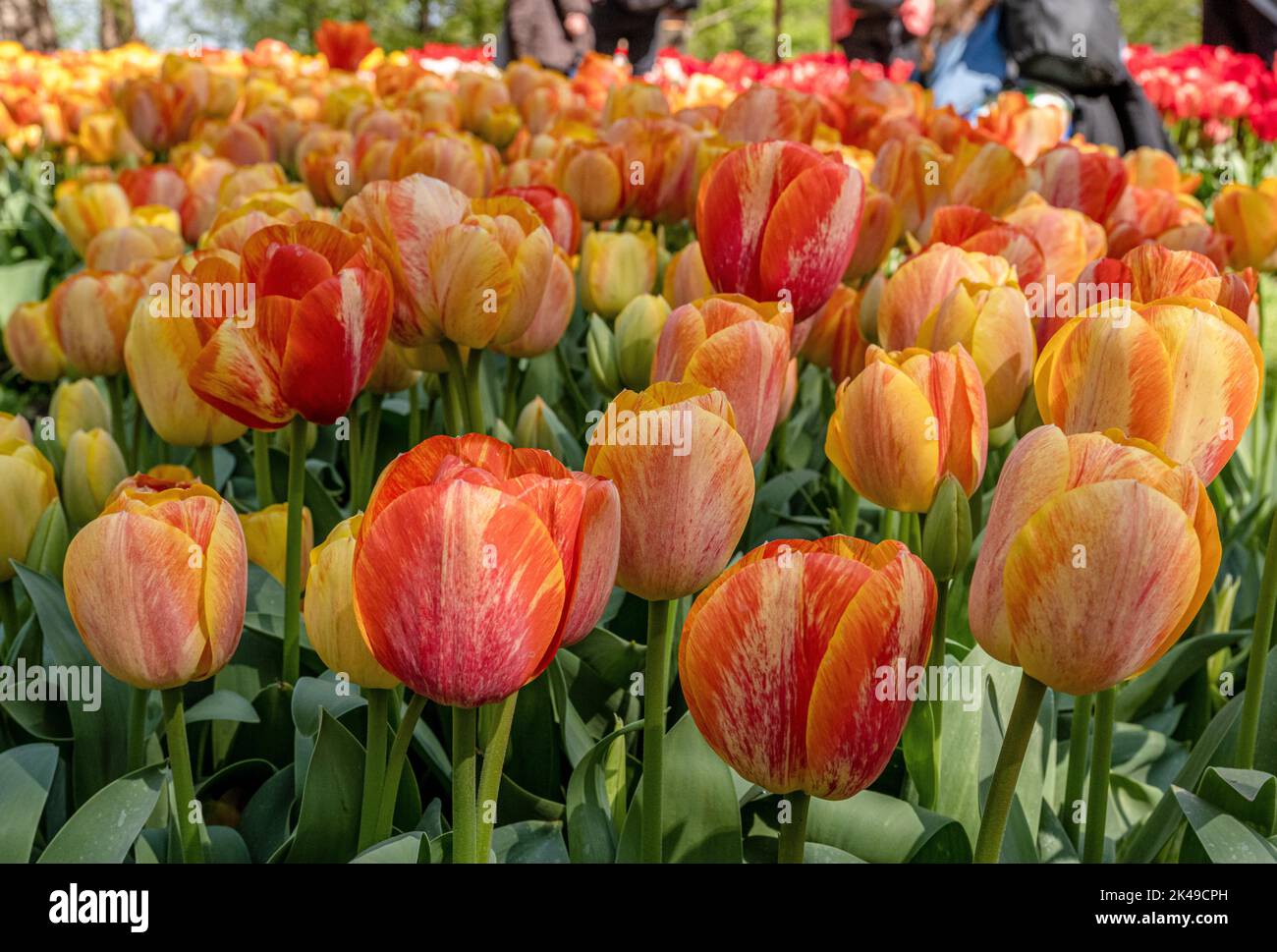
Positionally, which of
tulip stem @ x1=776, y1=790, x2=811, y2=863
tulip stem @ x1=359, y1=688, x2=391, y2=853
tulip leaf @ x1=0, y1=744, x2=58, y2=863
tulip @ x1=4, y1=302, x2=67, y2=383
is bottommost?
tulip leaf @ x1=0, y1=744, x2=58, y2=863

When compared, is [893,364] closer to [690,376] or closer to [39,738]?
[690,376]

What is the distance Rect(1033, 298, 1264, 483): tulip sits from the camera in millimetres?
870

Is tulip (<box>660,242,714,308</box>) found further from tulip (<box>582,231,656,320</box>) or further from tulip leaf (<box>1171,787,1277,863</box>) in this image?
tulip leaf (<box>1171,787,1277,863</box>)

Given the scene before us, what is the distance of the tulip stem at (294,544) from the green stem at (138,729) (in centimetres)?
13

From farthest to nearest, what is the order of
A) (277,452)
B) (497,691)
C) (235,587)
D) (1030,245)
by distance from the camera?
(277,452)
(1030,245)
(235,587)
(497,691)

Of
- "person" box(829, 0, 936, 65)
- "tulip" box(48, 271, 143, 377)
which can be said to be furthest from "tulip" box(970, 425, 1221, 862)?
"person" box(829, 0, 936, 65)

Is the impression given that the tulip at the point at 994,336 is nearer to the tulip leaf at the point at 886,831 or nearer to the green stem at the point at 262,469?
the tulip leaf at the point at 886,831

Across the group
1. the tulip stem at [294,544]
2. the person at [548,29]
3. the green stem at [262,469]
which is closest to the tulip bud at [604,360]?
the green stem at [262,469]

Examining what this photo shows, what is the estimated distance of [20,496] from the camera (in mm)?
1225

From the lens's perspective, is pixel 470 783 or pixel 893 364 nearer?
pixel 470 783

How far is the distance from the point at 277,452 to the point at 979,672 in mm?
1183

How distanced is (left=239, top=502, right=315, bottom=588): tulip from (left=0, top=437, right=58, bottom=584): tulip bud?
20 centimetres
